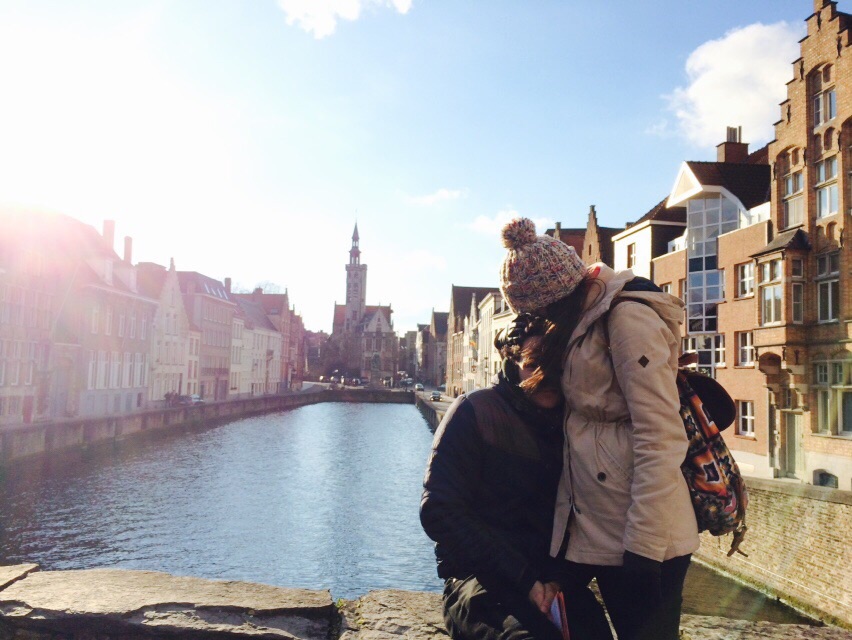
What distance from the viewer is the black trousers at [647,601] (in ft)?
6.84

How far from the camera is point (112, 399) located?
38.3 meters

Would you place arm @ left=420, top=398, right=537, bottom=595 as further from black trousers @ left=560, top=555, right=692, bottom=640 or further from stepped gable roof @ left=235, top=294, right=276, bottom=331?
stepped gable roof @ left=235, top=294, right=276, bottom=331

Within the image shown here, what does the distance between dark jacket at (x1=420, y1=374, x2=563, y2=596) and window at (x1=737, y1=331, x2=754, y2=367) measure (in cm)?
2125

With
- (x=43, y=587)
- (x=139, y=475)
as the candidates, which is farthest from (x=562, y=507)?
(x=139, y=475)

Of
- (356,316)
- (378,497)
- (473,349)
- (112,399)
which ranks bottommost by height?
(378,497)

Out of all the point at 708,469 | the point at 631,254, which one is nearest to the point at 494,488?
the point at 708,469

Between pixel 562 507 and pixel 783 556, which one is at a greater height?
pixel 562 507

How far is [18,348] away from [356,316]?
85714mm

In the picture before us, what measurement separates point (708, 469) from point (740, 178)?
23858 mm

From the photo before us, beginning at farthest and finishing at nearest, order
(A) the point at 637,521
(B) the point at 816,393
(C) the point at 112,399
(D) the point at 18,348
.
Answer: (C) the point at 112,399 → (D) the point at 18,348 → (B) the point at 816,393 → (A) the point at 637,521

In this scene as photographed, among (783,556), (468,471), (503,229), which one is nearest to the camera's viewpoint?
(468,471)

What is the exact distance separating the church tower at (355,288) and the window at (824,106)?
3822 inches

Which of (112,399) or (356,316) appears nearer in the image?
(112,399)

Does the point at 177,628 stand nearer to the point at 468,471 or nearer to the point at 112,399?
the point at 468,471
